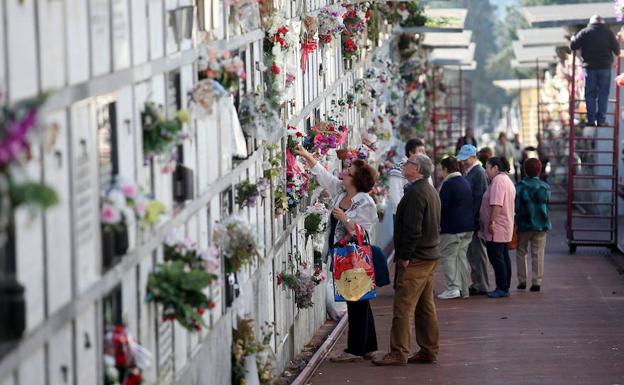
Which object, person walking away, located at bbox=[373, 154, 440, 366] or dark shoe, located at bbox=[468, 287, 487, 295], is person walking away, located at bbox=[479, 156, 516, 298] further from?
person walking away, located at bbox=[373, 154, 440, 366]

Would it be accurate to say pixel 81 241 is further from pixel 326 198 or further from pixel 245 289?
pixel 326 198

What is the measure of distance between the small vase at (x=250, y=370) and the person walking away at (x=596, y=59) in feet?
47.1

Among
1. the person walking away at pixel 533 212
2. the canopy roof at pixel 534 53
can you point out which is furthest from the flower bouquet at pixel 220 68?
the canopy roof at pixel 534 53

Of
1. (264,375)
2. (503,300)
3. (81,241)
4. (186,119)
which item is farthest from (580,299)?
(81,241)

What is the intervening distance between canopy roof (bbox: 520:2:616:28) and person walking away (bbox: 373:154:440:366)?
1463 centimetres

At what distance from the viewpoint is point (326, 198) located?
15422 mm

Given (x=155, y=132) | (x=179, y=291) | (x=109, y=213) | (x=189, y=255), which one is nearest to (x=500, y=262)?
(x=189, y=255)

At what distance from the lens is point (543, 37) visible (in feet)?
119

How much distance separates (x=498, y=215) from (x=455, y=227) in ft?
1.73

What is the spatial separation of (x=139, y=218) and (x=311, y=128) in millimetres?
8241

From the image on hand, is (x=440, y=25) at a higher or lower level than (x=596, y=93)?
higher

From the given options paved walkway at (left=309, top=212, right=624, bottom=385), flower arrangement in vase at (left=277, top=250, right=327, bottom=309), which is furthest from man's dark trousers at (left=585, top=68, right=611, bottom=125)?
flower arrangement in vase at (left=277, top=250, right=327, bottom=309)

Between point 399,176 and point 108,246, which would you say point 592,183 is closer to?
point 399,176

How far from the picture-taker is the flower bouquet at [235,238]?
9086 millimetres
